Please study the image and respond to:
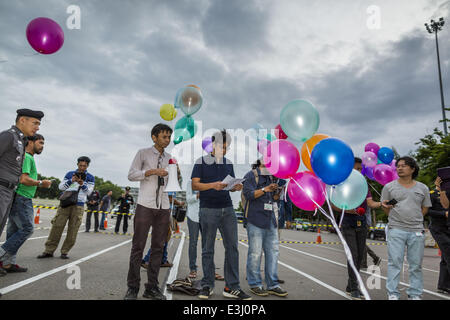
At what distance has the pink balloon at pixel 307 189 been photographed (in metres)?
4.18

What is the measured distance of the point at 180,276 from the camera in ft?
16.5

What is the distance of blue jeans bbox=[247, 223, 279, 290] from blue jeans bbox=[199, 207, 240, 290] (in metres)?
0.43

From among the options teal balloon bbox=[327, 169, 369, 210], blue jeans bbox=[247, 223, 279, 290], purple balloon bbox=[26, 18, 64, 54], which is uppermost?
purple balloon bbox=[26, 18, 64, 54]

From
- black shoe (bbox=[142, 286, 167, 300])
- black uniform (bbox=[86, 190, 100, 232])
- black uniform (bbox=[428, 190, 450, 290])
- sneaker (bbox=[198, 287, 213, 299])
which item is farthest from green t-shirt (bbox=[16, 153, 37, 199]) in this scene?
black uniform (bbox=[86, 190, 100, 232])

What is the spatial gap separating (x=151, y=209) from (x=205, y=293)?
1.31m

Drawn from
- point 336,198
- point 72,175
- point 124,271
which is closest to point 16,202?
point 72,175

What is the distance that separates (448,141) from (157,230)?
51.6 feet

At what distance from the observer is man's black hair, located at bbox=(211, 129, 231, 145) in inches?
162

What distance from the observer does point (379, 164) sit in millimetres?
6355

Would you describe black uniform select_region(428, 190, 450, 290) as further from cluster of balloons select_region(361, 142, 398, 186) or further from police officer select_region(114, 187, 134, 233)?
police officer select_region(114, 187, 134, 233)

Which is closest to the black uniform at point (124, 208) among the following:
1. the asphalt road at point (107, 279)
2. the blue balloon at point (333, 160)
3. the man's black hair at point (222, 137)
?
the asphalt road at point (107, 279)

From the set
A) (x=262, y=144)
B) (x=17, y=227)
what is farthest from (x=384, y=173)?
(x=17, y=227)

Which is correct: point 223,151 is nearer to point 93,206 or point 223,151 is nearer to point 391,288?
point 391,288
